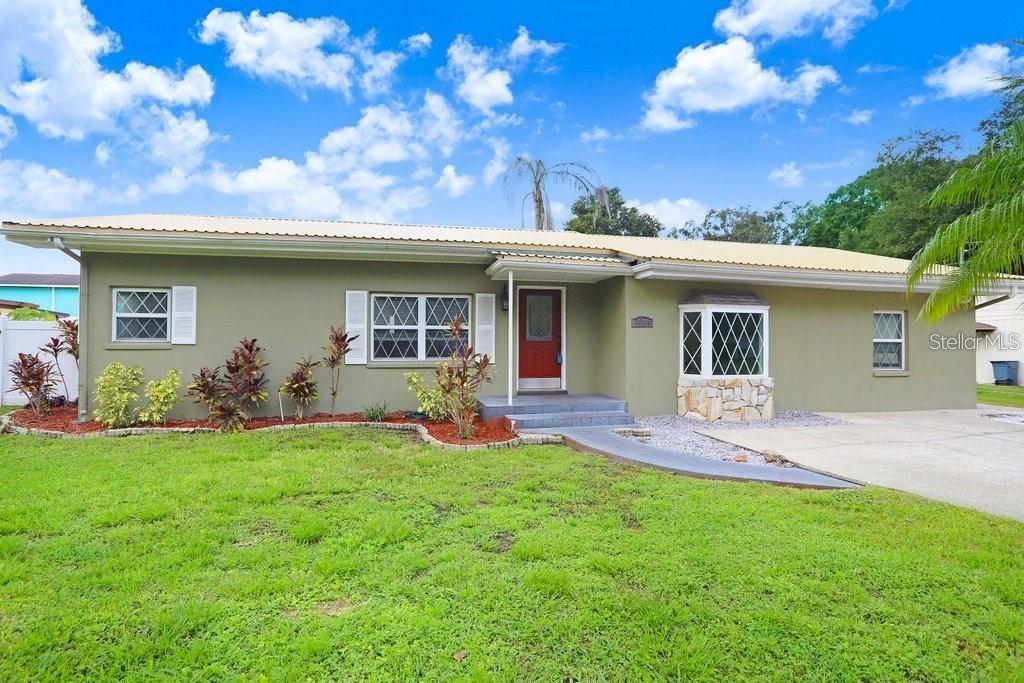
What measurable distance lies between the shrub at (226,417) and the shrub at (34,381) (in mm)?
3810

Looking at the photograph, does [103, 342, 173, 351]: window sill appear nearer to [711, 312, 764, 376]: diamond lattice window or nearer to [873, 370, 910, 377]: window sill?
[711, 312, 764, 376]: diamond lattice window

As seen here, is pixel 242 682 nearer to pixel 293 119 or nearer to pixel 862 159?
pixel 293 119

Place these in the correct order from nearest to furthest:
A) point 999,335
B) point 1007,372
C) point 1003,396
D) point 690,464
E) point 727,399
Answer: point 690,464 → point 727,399 → point 1003,396 → point 1007,372 → point 999,335

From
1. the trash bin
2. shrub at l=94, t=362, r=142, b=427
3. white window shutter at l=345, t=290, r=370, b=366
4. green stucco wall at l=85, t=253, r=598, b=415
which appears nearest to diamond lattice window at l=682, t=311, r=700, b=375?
green stucco wall at l=85, t=253, r=598, b=415

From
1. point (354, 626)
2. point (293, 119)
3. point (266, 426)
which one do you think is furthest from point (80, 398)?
point (293, 119)

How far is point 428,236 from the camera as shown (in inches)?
381

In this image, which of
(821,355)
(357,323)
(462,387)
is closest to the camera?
(462,387)

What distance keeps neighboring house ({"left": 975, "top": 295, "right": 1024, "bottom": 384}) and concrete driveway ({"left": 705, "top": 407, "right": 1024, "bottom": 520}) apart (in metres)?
12.1

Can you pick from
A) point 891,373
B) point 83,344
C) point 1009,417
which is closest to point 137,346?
point 83,344

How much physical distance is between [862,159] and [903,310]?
21818 mm

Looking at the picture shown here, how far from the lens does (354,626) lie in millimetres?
2551

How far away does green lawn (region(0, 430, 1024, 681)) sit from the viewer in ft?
7.64

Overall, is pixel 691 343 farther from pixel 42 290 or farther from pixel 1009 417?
pixel 42 290

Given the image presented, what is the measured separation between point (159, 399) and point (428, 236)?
5.11 metres
